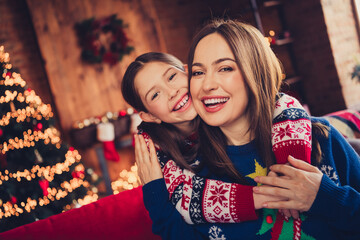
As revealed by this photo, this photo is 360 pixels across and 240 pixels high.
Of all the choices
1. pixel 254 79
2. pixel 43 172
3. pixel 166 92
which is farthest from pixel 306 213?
pixel 43 172

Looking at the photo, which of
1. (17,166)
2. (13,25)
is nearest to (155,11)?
(13,25)

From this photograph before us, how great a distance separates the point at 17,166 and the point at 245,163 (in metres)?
2.35

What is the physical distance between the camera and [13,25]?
4.11 metres

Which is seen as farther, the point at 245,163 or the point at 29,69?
the point at 29,69

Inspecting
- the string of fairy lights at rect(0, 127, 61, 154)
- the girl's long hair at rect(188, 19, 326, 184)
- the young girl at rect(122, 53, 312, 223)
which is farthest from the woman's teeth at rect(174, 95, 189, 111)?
the string of fairy lights at rect(0, 127, 61, 154)

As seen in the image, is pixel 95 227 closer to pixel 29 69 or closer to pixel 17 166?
pixel 17 166

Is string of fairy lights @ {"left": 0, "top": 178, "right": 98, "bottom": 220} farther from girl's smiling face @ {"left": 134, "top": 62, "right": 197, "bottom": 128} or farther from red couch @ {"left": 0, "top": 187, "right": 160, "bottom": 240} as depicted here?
girl's smiling face @ {"left": 134, "top": 62, "right": 197, "bottom": 128}

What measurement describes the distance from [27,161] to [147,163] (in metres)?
1.96

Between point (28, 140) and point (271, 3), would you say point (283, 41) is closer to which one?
point (271, 3)

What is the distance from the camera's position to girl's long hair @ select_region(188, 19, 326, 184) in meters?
1.09

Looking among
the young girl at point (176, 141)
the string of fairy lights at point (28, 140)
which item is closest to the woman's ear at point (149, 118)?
the young girl at point (176, 141)

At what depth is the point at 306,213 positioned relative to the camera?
3.40 feet

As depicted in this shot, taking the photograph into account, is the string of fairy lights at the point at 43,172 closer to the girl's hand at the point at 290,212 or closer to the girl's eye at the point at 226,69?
the girl's eye at the point at 226,69

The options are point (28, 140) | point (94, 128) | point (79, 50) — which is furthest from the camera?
point (79, 50)
